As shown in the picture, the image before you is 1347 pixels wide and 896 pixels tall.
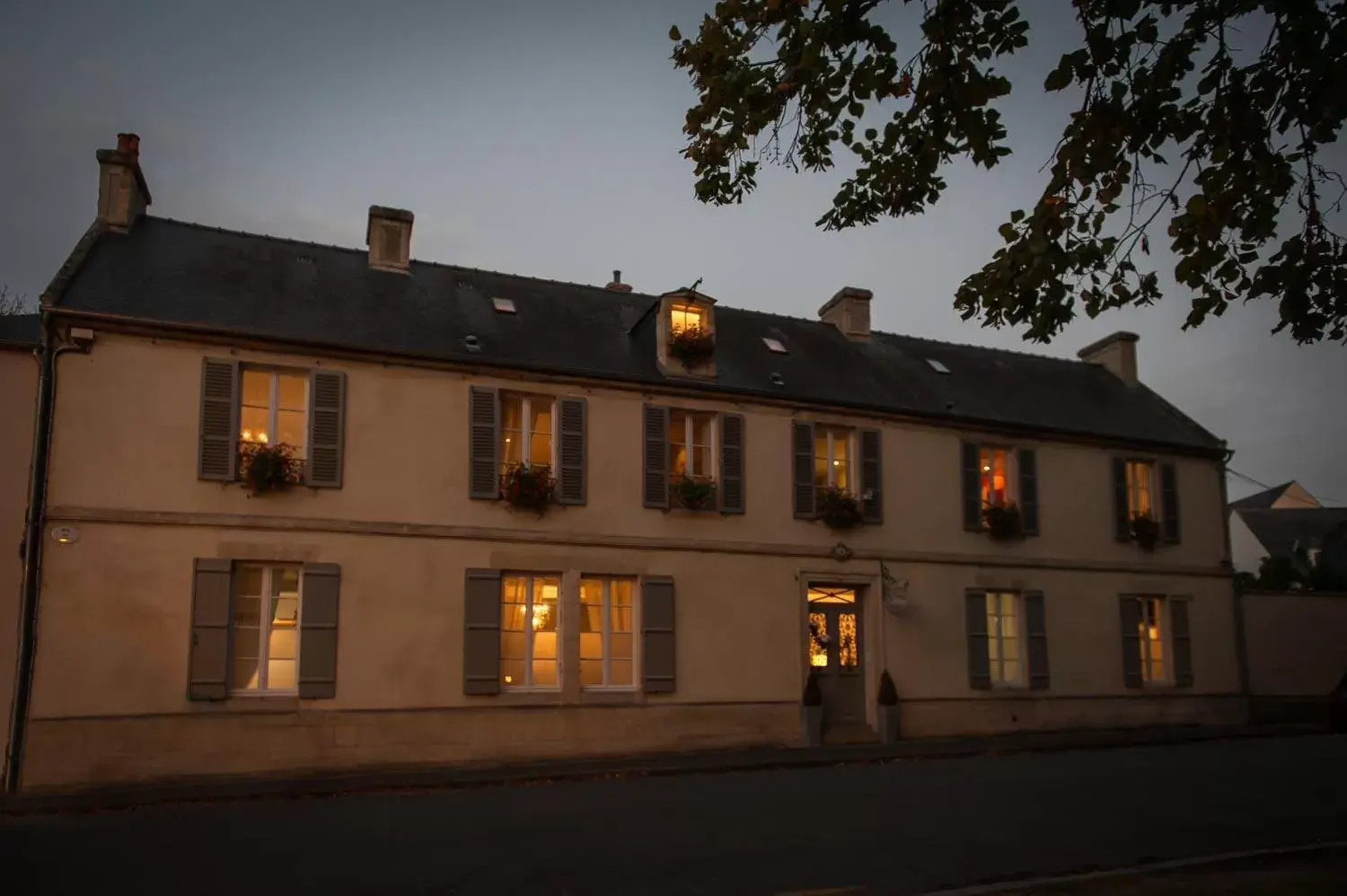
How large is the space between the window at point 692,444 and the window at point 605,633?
2.07 m

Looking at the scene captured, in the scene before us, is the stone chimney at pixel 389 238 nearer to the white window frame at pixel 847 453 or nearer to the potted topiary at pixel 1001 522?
the white window frame at pixel 847 453

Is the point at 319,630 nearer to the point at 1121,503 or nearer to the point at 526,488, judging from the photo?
the point at 526,488

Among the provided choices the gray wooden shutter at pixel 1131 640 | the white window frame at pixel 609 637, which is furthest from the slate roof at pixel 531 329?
the gray wooden shutter at pixel 1131 640

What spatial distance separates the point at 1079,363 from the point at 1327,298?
17305mm

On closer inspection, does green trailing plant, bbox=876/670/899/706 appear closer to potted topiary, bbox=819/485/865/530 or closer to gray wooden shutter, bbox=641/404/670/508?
potted topiary, bbox=819/485/865/530

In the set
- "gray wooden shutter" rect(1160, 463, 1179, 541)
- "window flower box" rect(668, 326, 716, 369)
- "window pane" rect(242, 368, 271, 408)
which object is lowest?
"gray wooden shutter" rect(1160, 463, 1179, 541)

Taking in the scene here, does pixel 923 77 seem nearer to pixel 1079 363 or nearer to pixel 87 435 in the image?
pixel 87 435

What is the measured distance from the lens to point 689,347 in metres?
18.1

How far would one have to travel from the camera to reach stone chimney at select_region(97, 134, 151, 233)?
659 inches

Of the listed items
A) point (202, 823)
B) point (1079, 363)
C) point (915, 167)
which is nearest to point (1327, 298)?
point (915, 167)

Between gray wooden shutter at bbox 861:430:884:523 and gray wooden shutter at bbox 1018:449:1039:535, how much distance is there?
120 inches

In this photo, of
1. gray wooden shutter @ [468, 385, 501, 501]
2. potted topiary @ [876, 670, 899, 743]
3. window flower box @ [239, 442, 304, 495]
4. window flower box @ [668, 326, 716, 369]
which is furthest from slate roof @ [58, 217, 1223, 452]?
potted topiary @ [876, 670, 899, 743]

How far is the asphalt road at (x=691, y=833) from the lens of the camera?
26.9ft

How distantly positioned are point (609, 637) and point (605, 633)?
0.09 metres
